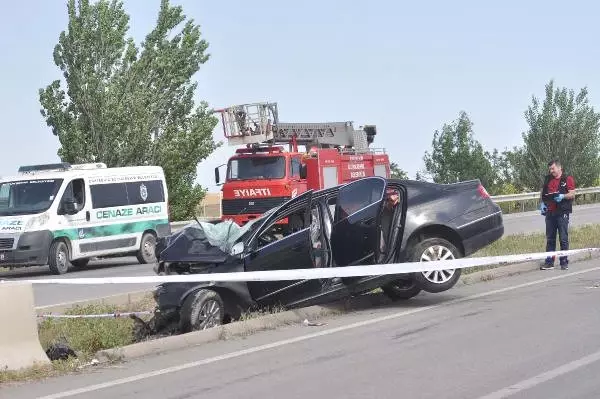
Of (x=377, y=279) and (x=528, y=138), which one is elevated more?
(x=528, y=138)

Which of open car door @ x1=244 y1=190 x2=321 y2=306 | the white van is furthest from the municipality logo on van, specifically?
open car door @ x1=244 y1=190 x2=321 y2=306

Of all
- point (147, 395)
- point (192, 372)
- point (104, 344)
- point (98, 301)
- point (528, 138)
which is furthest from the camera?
point (528, 138)

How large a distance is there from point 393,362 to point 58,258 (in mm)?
14011

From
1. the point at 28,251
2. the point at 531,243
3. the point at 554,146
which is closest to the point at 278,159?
the point at 28,251

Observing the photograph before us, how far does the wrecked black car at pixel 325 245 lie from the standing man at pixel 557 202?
2930 millimetres

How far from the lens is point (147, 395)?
23.8 ft

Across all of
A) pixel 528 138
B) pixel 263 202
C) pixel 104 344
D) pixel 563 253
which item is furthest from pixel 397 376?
A: pixel 528 138

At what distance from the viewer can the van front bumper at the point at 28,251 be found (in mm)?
20328

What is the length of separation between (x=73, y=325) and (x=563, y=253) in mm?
7723

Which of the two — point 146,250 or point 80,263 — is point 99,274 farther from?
point 146,250

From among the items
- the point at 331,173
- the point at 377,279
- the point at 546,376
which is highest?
the point at 331,173

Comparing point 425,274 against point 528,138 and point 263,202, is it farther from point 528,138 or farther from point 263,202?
point 528,138

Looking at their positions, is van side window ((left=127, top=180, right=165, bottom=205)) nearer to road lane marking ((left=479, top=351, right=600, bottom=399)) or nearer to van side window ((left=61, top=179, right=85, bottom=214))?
van side window ((left=61, top=179, right=85, bottom=214))

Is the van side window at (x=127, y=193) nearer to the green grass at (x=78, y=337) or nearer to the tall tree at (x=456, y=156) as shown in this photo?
the green grass at (x=78, y=337)
